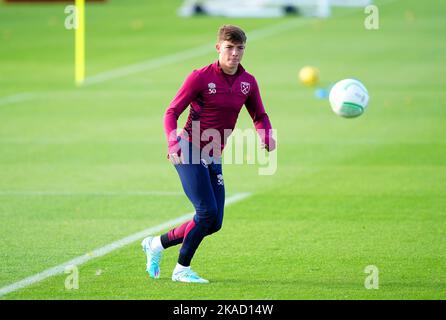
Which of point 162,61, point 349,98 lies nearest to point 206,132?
point 349,98

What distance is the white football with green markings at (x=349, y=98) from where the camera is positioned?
1191cm

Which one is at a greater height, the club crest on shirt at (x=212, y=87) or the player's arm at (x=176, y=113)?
the club crest on shirt at (x=212, y=87)

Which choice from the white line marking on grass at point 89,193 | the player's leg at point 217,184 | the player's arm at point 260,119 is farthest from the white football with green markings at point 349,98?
the white line marking on grass at point 89,193

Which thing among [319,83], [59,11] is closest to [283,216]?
[319,83]

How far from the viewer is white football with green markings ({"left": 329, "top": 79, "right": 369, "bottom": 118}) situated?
1191 cm

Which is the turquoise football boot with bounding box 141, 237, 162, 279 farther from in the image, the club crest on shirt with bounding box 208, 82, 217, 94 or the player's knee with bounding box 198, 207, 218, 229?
the club crest on shirt with bounding box 208, 82, 217, 94

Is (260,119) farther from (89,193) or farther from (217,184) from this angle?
(89,193)

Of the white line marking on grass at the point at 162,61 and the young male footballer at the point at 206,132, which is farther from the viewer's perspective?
the white line marking on grass at the point at 162,61

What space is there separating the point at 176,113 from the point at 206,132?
399 millimetres

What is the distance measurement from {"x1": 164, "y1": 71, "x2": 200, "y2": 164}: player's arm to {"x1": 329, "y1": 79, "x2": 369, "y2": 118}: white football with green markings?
7.32ft

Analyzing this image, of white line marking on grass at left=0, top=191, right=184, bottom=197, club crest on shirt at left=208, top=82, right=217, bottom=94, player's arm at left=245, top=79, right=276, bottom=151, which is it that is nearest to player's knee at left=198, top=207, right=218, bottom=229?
player's arm at left=245, top=79, right=276, bottom=151

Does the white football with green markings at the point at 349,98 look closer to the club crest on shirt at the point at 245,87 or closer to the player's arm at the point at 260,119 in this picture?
the player's arm at the point at 260,119

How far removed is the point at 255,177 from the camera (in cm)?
1689

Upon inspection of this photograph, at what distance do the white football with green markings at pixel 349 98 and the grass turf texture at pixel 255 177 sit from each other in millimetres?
1528
